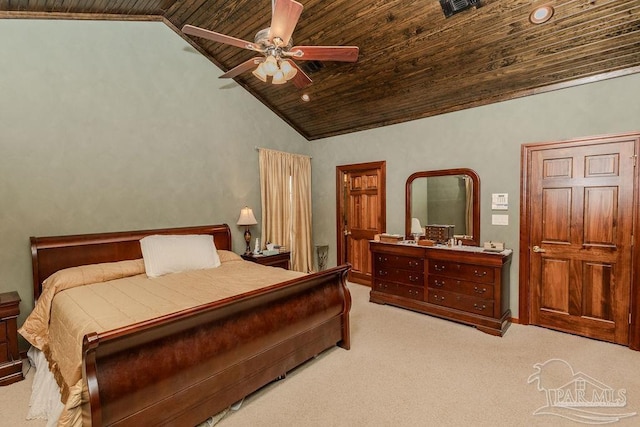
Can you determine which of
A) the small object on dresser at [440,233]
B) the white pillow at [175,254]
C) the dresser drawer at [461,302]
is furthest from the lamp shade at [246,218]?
the dresser drawer at [461,302]

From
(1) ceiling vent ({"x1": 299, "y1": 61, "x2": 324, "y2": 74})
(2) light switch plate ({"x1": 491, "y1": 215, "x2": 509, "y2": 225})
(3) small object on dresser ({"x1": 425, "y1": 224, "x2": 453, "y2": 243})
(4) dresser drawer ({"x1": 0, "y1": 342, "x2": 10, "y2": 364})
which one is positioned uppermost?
(1) ceiling vent ({"x1": 299, "y1": 61, "x2": 324, "y2": 74})

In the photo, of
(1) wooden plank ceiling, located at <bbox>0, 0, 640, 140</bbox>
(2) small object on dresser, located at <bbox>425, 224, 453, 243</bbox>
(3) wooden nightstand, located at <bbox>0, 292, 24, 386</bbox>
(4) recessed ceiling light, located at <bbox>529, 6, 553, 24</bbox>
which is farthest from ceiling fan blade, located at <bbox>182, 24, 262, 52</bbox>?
(2) small object on dresser, located at <bbox>425, 224, 453, 243</bbox>

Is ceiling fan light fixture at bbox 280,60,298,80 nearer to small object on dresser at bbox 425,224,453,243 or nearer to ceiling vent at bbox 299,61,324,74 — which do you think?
ceiling vent at bbox 299,61,324,74

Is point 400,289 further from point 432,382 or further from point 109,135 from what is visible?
point 109,135

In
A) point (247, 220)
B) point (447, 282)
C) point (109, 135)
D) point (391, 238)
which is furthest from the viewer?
point (247, 220)

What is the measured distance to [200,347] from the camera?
1.92 metres

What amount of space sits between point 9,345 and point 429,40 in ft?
15.7

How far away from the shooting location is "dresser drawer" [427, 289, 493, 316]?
348 centimetres

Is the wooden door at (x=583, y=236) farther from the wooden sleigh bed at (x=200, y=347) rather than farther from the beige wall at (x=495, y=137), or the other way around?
the wooden sleigh bed at (x=200, y=347)

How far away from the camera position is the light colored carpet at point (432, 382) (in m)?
2.12

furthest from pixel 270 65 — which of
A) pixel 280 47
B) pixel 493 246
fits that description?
pixel 493 246

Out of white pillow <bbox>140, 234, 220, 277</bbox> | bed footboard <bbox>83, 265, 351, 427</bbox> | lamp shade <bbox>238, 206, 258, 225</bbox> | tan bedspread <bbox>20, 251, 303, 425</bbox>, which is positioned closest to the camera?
bed footboard <bbox>83, 265, 351, 427</bbox>

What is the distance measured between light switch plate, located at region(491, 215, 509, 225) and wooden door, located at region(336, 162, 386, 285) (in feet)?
5.22

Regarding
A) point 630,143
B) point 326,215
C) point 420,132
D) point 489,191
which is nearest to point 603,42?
point 630,143
